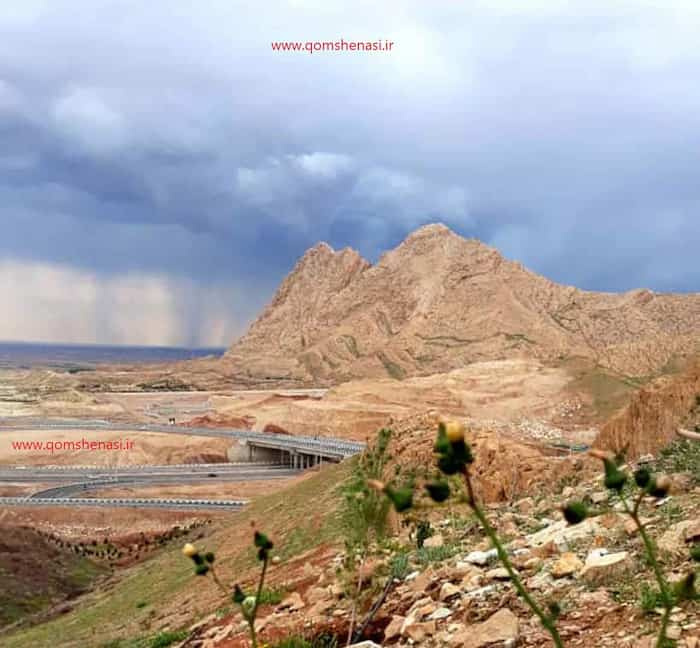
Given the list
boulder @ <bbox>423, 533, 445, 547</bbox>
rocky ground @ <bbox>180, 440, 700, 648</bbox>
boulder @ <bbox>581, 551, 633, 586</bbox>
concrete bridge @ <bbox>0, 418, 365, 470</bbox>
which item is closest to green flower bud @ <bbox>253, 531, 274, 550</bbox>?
rocky ground @ <bbox>180, 440, 700, 648</bbox>

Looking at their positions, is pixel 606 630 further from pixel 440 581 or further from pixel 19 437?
pixel 19 437

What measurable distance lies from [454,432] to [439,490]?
158 mm

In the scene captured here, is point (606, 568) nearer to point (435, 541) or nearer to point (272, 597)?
point (435, 541)

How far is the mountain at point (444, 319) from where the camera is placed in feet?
461

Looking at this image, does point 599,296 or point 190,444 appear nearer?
point 190,444

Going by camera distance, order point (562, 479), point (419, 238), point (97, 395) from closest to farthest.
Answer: point (562, 479) → point (97, 395) → point (419, 238)

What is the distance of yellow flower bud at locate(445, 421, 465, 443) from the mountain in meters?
128

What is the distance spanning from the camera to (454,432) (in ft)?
6.10

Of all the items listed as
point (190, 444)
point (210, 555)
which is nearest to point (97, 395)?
point (190, 444)

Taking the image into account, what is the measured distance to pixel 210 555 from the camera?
106 inches

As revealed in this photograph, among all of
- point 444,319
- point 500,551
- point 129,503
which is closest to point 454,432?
point 500,551

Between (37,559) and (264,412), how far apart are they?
5843 centimetres

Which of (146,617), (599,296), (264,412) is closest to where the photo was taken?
(146,617)

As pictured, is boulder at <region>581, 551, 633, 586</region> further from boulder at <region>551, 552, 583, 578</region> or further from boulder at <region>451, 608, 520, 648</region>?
boulder at <region>451, 608, 520, 648</region>
